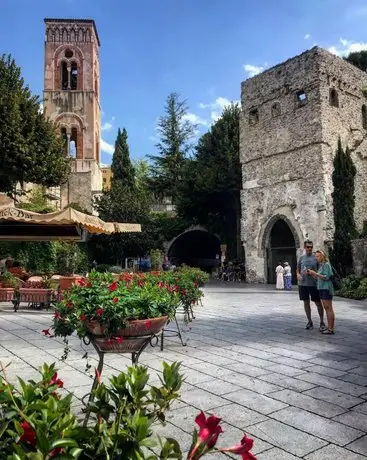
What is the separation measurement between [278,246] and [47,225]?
43.4 feet

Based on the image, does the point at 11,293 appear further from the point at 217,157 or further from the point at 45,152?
the point at 217,157

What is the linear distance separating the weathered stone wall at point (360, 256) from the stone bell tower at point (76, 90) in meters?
21.7

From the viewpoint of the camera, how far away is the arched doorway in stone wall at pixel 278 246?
2054 centimetres

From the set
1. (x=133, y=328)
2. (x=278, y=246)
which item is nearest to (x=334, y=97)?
(x=278, y=246)

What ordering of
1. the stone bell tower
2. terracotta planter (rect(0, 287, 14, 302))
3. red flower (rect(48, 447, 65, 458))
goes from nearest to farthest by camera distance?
red flower (rect(48, 447, 65, 458))
terracotta planter (rect(0, 287, 14, 302))
the stone bell tower

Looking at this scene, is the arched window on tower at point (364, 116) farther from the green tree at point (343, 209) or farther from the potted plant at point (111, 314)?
the potted plant at point (111, 314)

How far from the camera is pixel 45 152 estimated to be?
1744cm

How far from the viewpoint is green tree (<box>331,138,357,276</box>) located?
1758 cm

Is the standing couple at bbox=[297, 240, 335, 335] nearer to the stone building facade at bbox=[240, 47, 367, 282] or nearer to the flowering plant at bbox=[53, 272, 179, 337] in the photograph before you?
the flowering plant at bbox=[53, 272, 179, 337]

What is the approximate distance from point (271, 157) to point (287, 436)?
1855cm

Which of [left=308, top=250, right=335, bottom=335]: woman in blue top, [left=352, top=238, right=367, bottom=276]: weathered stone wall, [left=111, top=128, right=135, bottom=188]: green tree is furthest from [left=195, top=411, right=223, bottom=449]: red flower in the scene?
[left=111, top=128, right=135, bottom=188]: green tree

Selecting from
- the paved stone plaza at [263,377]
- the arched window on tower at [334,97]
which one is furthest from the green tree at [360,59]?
the paved stone plaza at [263,377]

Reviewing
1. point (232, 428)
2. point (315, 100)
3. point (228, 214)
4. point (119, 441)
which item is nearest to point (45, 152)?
point (315, 100)

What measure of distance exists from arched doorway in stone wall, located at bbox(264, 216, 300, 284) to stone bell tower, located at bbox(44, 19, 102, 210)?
1715cm
